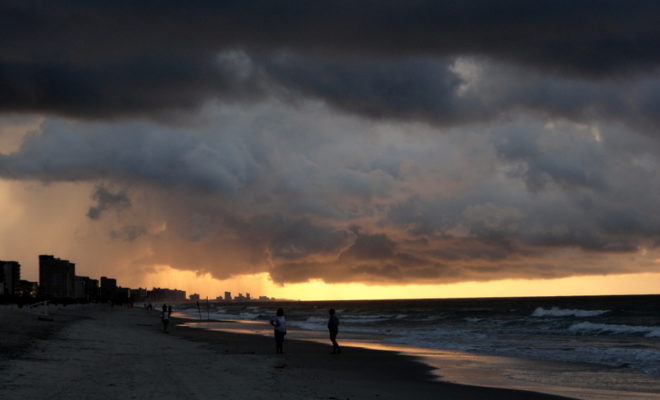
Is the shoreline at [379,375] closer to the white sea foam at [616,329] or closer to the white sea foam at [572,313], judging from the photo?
the white sea foam at [616,329]

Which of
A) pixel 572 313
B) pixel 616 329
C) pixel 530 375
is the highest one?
pixel 530 375

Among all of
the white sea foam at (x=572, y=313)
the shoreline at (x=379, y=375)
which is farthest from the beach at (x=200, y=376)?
the white sea foam at (x=572, y=313)

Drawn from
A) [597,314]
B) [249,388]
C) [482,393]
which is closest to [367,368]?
[482,393]

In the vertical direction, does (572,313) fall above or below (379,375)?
below

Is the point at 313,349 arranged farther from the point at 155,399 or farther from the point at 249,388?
the point at 155,399

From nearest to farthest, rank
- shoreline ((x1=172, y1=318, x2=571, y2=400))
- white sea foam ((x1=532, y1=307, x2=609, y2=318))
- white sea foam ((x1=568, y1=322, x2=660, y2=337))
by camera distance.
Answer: shoreline ((x1=172, y1=318, x2=571, y2=400)) → white sea foam ((x1=568, y1=322, x2=660, y2=337)) → white sea foam ((x1=532, y1=307, x2=609, y2=318))

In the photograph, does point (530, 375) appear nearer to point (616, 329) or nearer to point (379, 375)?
point (379, 375)

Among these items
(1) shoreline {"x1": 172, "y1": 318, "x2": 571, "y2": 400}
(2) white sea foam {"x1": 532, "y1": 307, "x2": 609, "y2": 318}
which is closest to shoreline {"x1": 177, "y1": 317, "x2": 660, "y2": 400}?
(1) shoreline {"x1": 172, "y1": 318, "x2": 571, "y2": 400}

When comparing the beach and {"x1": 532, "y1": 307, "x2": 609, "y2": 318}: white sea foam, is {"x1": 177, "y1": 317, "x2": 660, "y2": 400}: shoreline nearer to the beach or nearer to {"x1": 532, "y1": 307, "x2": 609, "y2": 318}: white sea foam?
the beach

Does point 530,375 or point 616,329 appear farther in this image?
point 616,329

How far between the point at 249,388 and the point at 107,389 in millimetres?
3345

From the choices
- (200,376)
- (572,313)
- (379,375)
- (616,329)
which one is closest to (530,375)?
(379,375)

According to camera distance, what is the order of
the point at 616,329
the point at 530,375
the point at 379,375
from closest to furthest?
the point at 379,375 < the point at 530,375 < the point at 616,329

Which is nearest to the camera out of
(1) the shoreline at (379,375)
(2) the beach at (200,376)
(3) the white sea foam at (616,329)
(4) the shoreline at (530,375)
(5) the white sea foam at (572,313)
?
(2) the beach at (200,376)
